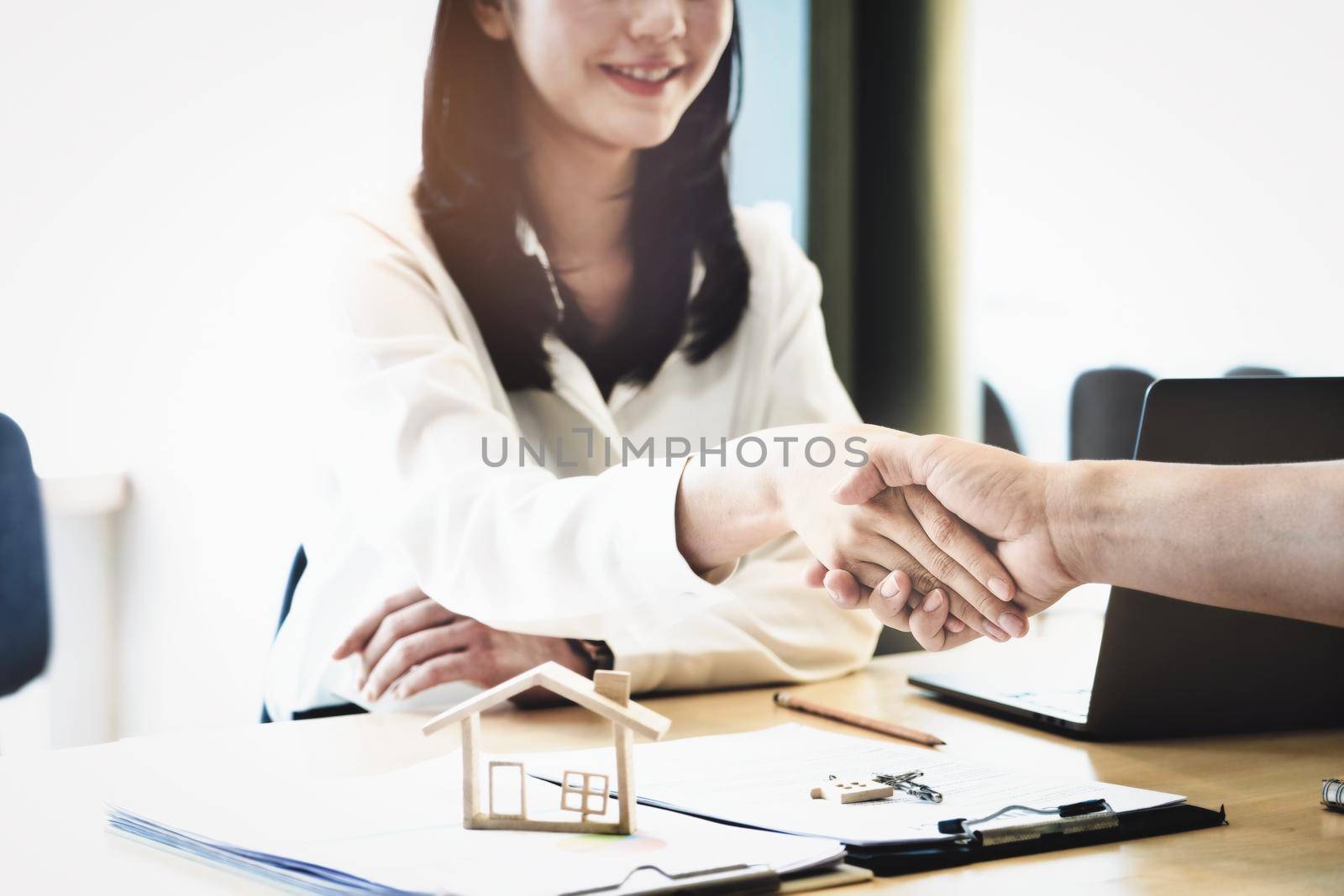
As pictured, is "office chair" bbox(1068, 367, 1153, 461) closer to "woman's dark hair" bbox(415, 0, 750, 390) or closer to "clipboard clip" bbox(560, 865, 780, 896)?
"woman's dark hair" bbox(415, 0, 750, 390)

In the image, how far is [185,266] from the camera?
2307 millimetres

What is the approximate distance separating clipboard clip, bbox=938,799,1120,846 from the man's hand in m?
0.23

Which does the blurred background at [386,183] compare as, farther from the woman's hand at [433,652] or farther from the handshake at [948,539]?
the handshake at [948,539]

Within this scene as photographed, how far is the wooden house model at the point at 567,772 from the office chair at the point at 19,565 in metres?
1.39

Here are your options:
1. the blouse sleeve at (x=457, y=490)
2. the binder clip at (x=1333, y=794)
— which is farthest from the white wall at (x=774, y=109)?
the binder clip at (x=1333, y=794)

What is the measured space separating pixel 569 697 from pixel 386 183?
1455mm

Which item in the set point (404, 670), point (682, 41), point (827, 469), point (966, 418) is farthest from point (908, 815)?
point (966, 418)

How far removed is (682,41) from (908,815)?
1.37 m

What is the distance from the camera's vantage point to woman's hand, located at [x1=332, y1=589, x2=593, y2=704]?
122 cm

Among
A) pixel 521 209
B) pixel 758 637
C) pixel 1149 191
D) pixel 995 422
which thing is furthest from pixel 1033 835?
pixel 995 422

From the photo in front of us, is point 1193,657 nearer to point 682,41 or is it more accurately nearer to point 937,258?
point 682,41

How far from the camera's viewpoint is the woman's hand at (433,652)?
122 cm

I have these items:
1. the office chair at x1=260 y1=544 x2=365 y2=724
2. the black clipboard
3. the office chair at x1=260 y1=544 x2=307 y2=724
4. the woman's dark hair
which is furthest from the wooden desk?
the woman's dark hair

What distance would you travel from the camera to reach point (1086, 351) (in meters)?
2.33
